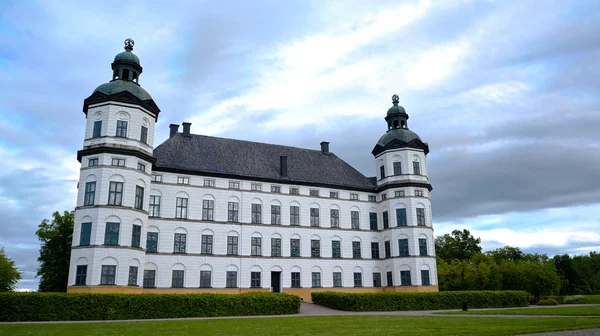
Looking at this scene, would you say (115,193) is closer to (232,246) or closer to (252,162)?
(232,246)

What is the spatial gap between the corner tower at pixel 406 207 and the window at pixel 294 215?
1021cm

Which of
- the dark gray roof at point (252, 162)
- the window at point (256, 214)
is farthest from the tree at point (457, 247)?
the window at point (256, 214)

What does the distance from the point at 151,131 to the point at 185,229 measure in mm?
9551

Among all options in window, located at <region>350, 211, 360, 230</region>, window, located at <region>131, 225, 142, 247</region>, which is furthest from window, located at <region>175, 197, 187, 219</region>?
window, located at <region>350, 211, 360, 230</region>

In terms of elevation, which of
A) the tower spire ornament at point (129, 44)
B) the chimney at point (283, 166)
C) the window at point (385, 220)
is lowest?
the window at point (385, 220)

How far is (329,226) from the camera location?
50.1 meters

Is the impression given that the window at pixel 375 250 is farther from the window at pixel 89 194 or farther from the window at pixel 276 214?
the window at pixel 89 194

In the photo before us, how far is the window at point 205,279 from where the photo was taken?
4274cm

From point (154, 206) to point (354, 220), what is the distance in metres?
21.8

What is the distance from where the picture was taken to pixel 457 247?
80938 mm

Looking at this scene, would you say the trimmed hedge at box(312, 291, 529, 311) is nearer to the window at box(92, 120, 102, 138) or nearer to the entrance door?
the entrance door

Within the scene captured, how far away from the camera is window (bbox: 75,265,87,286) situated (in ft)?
116

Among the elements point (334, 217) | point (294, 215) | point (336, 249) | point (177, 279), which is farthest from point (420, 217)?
point (177, 279)

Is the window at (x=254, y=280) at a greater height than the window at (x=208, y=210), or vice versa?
the window at (x=208, y=210)
